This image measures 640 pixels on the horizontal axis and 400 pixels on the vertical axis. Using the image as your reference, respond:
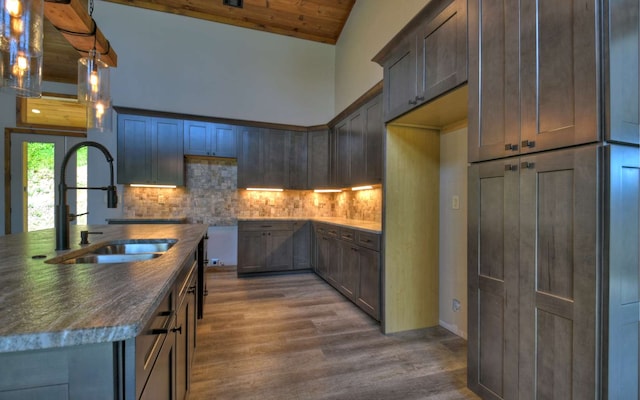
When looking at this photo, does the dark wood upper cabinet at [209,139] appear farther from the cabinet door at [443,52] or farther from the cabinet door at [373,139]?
the cabinet door at [443,52]

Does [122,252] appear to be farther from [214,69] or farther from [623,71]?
[214,69]

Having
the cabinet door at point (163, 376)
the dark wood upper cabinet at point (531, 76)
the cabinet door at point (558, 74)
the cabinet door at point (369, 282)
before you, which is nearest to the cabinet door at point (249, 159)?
the cabinet door at point (369, 282)

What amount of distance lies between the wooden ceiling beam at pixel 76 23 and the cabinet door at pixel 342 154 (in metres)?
2.87

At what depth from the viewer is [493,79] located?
5.43 ft

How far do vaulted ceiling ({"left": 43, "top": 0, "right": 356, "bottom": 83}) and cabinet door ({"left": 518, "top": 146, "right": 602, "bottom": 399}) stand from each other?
4599mm

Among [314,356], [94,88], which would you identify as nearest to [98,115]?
[94,88]

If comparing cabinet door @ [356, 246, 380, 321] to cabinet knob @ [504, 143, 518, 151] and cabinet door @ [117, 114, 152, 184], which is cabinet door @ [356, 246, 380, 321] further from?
cabinet door @ [117, 114, 152, 184]

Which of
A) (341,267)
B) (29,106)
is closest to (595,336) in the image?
(341,267)

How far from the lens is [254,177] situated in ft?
15.9

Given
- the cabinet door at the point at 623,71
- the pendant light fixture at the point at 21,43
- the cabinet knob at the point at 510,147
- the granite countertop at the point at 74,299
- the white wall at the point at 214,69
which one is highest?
the white wall at the point at 214,69

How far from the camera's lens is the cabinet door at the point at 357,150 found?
12.1 ft

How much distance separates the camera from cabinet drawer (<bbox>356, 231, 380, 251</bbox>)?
282 cm

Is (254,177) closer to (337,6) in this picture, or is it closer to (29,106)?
(337,6)

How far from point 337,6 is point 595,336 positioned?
17.4 feet
